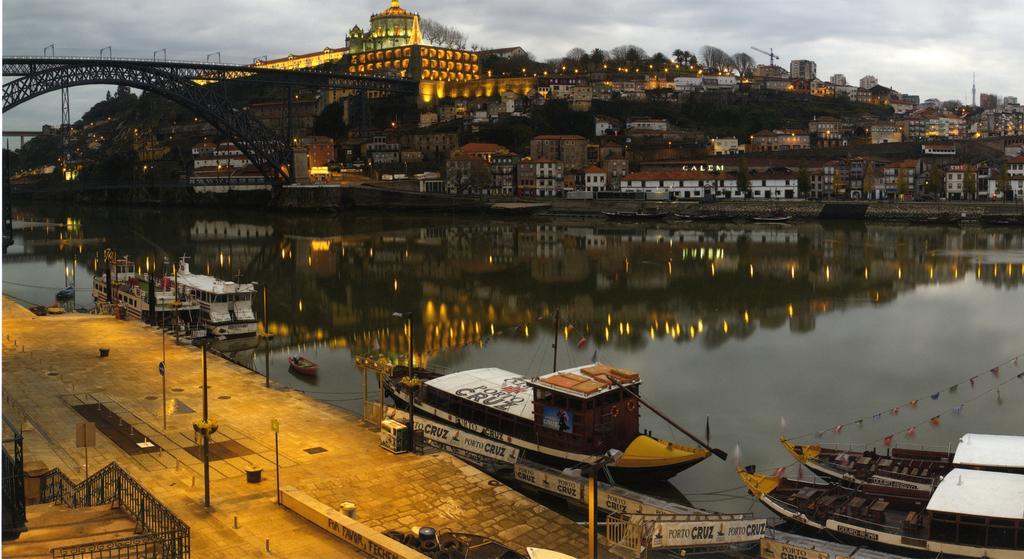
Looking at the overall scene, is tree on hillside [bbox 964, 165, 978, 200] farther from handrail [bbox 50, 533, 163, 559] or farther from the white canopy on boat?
handrail [bbox 50, 533, 163, 559]

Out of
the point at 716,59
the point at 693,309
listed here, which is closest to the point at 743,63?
the point at 716,59

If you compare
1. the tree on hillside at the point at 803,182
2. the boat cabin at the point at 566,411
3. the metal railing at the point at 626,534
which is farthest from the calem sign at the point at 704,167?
the metal railing at the point at 626,534

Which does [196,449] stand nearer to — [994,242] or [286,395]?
[286,395]

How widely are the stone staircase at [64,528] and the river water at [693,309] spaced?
6687 mm

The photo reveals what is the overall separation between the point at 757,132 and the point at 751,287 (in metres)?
Result: 55.2

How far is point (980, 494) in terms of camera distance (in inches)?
343

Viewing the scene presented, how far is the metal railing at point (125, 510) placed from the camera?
221 inches

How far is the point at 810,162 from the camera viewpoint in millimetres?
67812

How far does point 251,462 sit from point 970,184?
59.0 m

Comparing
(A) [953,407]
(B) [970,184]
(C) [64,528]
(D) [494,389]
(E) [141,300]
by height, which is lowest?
(A) [953,407]

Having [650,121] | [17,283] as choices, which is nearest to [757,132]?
[650,121]

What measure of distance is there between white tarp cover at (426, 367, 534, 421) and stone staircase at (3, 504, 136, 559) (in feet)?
18.3

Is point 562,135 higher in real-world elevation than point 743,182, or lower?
higher

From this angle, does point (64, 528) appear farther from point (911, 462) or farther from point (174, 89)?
point (174, 89)
